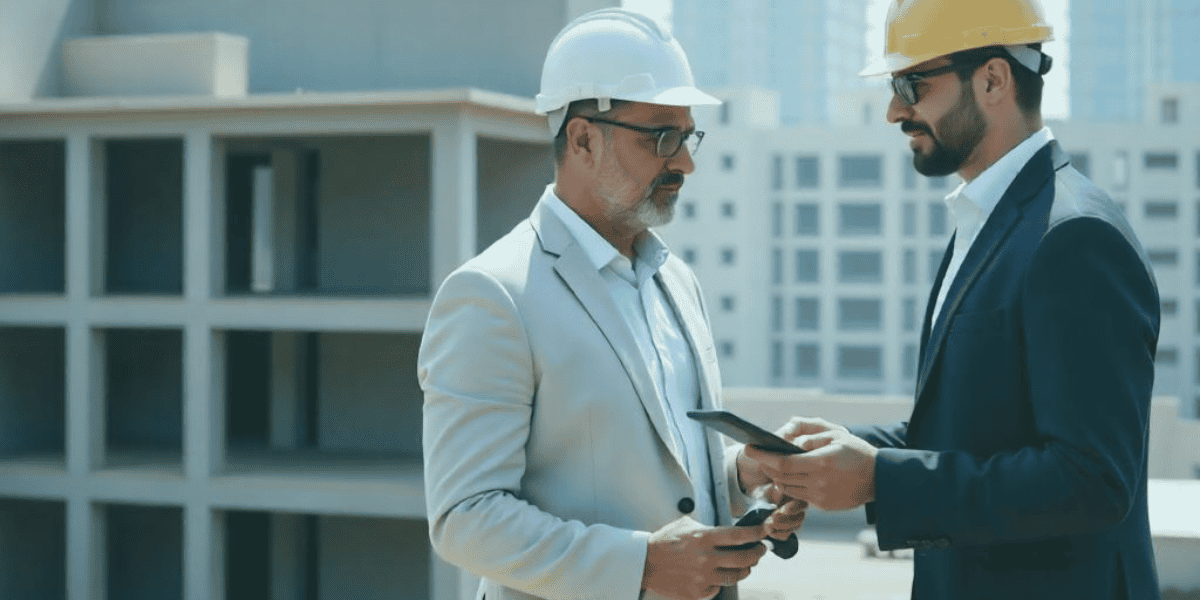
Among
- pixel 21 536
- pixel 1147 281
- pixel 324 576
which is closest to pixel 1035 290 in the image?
pixel 1147 281

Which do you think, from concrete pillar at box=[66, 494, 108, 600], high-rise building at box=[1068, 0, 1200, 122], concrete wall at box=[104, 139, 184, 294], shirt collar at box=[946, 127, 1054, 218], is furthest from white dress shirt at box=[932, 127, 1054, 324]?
high-rise building at box=[1068, 0, 1200, 122]

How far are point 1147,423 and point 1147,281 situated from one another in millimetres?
265

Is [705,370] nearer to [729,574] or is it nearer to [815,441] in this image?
[815,441]

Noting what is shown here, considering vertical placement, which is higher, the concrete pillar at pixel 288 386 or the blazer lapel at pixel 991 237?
the blazer lapel at pixel 991 237

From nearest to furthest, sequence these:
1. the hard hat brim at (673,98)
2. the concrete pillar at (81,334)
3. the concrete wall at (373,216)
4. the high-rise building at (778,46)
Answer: the hard hat brim at (673,98) → the concrete pillar at (81,334) → the concrete wall at (373,216) → the high-rise building at (778,46)

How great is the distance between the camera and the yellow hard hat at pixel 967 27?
2.98 metres

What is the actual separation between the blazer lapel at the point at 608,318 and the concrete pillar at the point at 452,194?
12.7 meters

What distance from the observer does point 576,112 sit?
317 cm

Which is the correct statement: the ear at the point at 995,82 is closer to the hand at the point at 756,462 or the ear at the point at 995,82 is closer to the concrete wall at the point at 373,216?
the hand at the point at 756,462

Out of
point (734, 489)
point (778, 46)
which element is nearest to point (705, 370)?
point (734, 489)

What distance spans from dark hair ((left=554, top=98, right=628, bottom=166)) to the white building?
59791mm

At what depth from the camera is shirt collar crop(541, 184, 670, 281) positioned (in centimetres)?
312

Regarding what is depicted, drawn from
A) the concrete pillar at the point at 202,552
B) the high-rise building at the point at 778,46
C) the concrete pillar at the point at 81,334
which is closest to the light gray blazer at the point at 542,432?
the concrete pillar at the point at 202,552

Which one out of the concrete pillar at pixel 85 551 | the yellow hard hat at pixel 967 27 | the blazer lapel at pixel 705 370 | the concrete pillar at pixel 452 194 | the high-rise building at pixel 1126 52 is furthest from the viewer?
the high-rise building at pixel 1126 52
